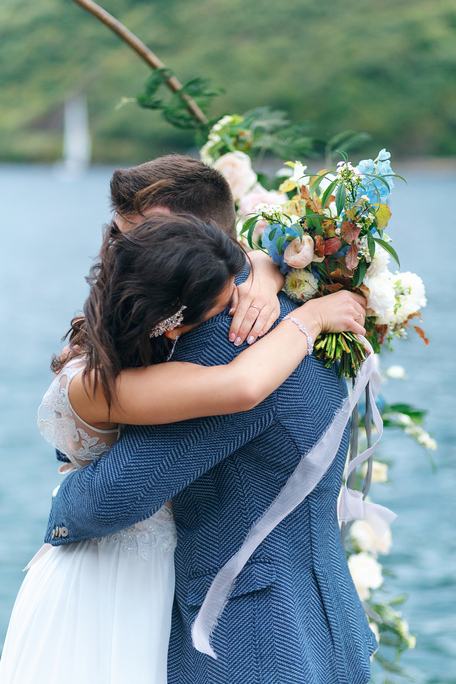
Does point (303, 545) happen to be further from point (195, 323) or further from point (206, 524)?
point (195, 323)

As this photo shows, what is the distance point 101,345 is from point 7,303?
22.6 metres

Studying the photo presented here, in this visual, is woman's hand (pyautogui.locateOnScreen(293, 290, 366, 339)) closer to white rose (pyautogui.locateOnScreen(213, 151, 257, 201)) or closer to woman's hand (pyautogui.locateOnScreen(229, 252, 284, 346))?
woman's hand (pyautogui.locateOnScreen(229, 252, 284, 346))

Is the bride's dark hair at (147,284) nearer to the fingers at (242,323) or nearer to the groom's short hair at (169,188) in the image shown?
the fingers at (242,323)

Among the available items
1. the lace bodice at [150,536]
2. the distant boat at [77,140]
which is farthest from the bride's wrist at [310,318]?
the distant boat at [77,140]

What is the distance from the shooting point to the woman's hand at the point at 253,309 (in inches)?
54.2

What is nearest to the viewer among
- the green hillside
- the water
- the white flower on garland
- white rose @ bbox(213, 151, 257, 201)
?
the white flower on garland

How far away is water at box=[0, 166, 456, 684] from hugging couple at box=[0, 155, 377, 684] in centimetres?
68

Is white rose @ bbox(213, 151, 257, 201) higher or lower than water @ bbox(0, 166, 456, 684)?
higher

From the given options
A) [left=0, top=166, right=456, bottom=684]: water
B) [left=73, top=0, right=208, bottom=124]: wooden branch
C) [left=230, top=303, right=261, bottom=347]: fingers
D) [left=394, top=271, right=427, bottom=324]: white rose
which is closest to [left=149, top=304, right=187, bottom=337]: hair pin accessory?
[left=230, top=303, right=261, bottom=347]: fingers

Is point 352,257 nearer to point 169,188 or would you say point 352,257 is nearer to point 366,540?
point 169,188

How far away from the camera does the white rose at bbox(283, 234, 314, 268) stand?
1.55m

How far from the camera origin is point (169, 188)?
1.55 m

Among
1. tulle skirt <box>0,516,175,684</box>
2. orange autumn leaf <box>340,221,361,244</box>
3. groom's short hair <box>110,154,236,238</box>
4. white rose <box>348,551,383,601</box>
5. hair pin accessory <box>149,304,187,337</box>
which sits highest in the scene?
groom's short hair <box>110,154,236,238</box>

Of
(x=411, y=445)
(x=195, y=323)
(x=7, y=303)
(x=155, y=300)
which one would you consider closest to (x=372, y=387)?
(x=195, y=323)
